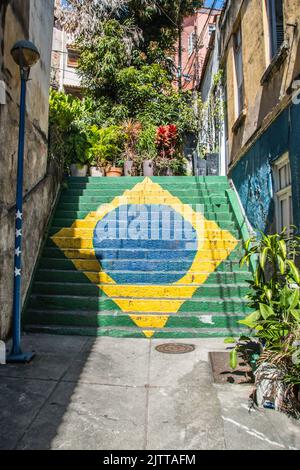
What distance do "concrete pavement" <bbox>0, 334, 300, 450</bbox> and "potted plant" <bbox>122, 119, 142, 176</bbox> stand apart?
689 cm

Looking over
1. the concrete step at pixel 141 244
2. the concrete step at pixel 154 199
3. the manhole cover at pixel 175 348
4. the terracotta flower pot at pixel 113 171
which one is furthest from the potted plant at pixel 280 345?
the terracotta flower pot at pixel 113 171

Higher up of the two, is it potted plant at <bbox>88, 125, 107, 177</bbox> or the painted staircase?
→ potted plant at <bbox>88, 125, 107, 177</bbox>

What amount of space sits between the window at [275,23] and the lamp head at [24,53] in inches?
150

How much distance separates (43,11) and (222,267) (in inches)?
219

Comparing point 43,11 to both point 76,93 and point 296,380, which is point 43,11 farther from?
point 76,93

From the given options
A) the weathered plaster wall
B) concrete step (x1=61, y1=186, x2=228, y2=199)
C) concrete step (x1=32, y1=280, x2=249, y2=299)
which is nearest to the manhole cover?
concrete step (x1=32, y1=280, x2=249, y2=299)

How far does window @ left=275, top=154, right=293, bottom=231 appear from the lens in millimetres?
4965

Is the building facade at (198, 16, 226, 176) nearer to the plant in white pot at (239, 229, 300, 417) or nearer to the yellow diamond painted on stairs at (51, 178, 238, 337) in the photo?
the yellow diamond painted on stairs at (51, 178, 238, 337)

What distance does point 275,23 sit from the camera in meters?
5.78

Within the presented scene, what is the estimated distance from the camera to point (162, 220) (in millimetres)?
7004

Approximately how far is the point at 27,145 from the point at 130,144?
6.08 meters

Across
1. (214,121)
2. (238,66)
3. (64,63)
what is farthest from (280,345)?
(64,63)

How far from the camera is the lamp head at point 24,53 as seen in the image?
3.83 metres

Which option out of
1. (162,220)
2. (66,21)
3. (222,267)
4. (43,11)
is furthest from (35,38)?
(66,21)
